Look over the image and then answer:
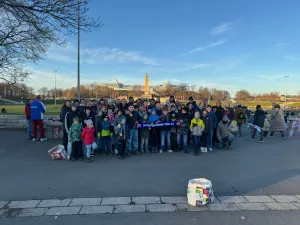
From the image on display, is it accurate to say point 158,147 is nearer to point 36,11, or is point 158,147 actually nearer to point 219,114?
point 219,114

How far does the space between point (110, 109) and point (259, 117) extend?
798 centimetres

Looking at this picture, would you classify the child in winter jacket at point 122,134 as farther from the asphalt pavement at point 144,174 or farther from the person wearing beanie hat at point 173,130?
the person wearing beanie hat at point 173,130

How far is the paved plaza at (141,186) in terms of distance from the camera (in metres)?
4.09

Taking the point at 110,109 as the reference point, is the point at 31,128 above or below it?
below

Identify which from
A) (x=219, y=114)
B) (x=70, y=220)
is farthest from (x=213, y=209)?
(x=219, y=114)

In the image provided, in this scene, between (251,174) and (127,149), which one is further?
(127,149)

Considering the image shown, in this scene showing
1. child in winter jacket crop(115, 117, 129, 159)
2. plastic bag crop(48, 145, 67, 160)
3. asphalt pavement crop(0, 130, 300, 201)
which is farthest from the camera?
child in winter jacket crop(115, 117, 129, 159)

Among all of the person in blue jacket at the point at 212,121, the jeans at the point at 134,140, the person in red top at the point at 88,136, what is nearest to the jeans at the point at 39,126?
the person in red top at the point at 88,136

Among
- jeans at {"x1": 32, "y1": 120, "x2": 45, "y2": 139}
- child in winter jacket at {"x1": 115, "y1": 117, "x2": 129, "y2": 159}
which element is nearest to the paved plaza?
child in winter jacket at {"x1": 115, "y1": 117, "x2": 129, "y2": 159}

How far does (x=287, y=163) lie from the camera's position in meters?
7.53

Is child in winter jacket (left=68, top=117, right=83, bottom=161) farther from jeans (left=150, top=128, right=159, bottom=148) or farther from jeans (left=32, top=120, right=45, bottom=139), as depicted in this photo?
jeans (left=32, top=120, right=45, bottom=139)

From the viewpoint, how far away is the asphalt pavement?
5.04m

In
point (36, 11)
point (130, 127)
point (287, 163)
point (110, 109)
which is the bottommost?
point (287, 163)

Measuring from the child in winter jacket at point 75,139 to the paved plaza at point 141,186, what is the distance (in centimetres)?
57
